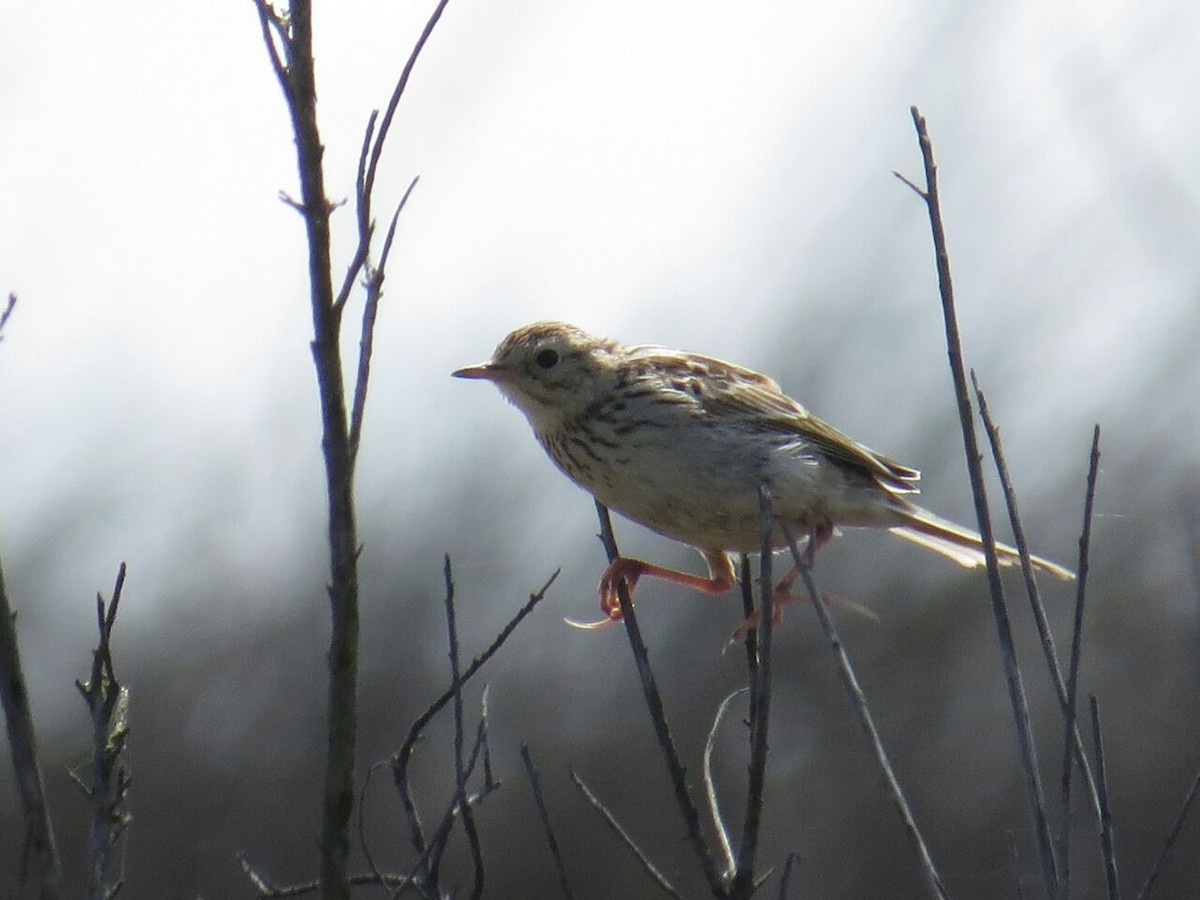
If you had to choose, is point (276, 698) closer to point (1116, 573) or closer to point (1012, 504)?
point (1116, 573)

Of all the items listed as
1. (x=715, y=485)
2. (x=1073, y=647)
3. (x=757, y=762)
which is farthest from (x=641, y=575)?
(x=757, y=762)

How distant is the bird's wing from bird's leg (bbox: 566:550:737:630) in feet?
1.70

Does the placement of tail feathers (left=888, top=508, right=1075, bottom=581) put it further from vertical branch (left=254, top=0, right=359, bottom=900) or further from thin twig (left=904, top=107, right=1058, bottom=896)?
vertical branch (left=254, top=0, right=359, bottom=900)

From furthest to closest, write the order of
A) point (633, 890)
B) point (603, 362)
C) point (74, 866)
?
point (633, 890), point (74, 866), point (603, 362)

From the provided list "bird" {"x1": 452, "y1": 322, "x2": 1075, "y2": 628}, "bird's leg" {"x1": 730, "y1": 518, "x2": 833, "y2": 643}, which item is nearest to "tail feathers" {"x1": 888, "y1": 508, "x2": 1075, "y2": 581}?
"bird" {"x1": 452, "y1": 322, "x2": 1075, "y2": 628}

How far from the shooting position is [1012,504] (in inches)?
140

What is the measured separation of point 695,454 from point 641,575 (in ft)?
1.65

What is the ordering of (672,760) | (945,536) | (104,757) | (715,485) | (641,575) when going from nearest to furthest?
(104,757)
(672,760)
(715,485)
(641,575)
(945,536)

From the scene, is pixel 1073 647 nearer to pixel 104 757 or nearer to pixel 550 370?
pixel 104 757

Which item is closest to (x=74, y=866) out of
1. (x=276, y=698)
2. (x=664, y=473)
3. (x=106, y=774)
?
(x=276, y=698)

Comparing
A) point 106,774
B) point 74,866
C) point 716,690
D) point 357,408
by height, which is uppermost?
point 357,408

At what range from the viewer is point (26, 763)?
2.80 meters

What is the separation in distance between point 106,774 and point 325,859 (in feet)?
1.62

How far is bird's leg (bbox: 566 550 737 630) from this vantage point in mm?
5578
